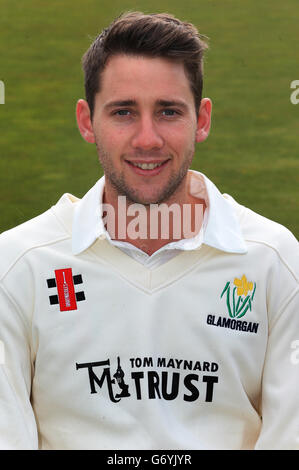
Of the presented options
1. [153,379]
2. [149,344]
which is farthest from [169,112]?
[153,379]

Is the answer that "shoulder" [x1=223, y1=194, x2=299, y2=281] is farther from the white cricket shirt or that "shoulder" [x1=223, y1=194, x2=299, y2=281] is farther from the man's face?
the man's face

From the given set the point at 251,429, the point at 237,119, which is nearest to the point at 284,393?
the point at 251,429

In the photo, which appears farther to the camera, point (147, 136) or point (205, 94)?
point (205, 94)

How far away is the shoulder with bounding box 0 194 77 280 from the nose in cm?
36

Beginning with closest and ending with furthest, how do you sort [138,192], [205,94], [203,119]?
[138,192]
[203,119]
[205,94]

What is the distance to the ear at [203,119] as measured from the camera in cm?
307

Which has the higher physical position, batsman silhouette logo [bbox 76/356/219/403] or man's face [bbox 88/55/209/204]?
man's face [bbox 88/55/209/204]

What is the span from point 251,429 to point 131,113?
1.09 m

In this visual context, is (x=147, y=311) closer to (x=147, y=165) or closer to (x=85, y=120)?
(x=147, y=165)

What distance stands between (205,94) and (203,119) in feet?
16.2

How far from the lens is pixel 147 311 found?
2834mm

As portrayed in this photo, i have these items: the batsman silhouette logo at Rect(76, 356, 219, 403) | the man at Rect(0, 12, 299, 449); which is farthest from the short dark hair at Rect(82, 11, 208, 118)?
the batsman silhouette logo at Rect(76, 356, 219, 403)

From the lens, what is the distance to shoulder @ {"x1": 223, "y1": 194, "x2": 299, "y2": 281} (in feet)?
9.49

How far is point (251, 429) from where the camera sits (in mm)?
2902
